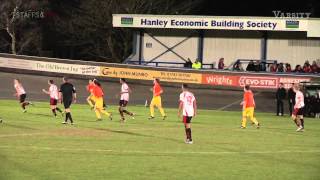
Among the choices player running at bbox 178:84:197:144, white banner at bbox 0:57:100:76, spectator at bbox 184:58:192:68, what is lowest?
player running at bbox 178:84:197:144

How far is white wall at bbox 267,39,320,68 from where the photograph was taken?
170 feet

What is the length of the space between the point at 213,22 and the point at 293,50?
257 inches

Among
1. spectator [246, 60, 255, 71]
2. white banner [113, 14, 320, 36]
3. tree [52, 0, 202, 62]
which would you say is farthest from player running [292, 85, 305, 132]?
tree [52, 0, 202, 62]

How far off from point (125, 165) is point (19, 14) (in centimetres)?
4936

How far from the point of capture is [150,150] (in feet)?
65.5

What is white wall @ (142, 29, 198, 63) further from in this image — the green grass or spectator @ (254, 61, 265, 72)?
the green grass

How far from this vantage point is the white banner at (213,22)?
165 feet

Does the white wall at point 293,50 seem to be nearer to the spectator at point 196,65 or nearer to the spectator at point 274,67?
the spectator at point 274,67

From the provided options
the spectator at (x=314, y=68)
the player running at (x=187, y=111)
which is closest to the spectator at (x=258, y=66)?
the spectator at (x=314, y=68)

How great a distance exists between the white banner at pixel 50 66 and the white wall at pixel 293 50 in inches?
543

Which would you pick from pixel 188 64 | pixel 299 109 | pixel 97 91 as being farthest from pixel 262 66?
pixel 97 91

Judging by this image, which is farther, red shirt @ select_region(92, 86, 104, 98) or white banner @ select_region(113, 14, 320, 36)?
white banner @ select_region(113, 14, 320, 36)

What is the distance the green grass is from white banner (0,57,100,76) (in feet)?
70.9

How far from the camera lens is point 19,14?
209 feet
